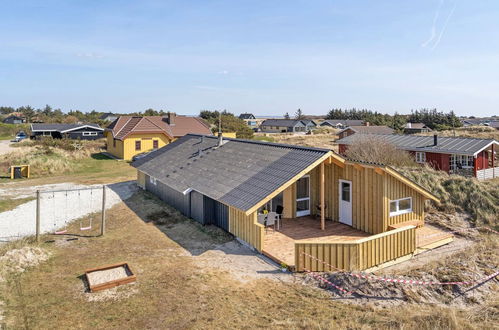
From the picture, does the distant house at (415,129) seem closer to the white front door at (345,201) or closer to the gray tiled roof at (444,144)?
the gray tiled roof at (444,144)

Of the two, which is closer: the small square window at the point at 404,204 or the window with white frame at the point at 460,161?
the small square window at the point at 404,204

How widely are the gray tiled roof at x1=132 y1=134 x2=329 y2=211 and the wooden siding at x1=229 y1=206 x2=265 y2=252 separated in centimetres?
86

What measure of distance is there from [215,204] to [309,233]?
14.6 ft

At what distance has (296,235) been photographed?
1445cm

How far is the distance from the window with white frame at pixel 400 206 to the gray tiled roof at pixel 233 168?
3.65 m

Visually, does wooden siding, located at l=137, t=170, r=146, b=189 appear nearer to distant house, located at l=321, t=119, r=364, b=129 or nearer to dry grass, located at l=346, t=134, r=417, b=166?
dry grass, located at l=346, t=134, r=417, b=166

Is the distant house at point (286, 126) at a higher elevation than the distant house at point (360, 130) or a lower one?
higher

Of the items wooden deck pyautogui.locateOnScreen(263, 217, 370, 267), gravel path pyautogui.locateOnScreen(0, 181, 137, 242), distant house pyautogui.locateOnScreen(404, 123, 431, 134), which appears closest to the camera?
wooden deck pyautogui.locateOnScreen(263, 217, 370, 267)

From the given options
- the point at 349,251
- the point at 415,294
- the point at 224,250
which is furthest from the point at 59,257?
the point at 415,294

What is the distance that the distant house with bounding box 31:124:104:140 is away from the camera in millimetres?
55219

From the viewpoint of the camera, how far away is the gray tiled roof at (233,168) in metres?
13.9

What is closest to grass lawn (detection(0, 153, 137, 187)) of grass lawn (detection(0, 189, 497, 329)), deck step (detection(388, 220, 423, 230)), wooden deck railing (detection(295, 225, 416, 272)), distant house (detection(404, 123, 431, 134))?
grass lawn (detection(0, 189, 497, 329))

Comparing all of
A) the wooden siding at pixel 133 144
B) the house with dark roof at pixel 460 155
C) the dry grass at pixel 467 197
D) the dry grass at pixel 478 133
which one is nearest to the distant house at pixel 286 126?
the dry grass at pixel 478 133

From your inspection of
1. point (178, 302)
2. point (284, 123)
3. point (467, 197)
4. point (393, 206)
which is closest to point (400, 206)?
point (393, 206)
